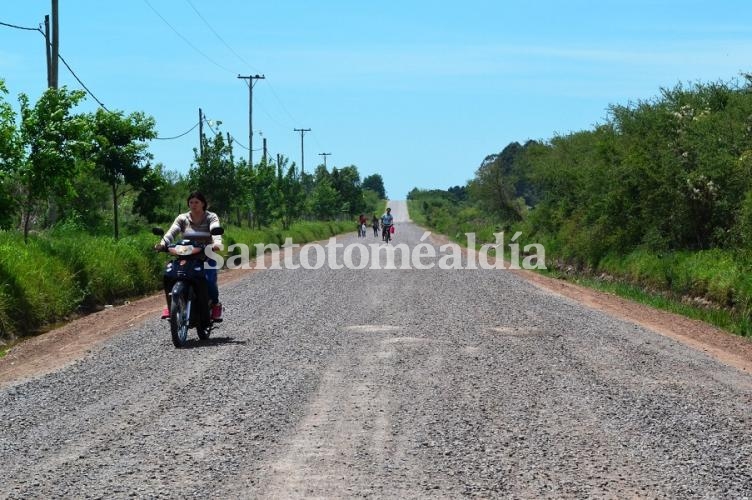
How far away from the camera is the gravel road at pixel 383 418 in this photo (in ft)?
19.6

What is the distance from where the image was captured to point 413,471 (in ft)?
20.1

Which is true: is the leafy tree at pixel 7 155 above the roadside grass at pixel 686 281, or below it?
above

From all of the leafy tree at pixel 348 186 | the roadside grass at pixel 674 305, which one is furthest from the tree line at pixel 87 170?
the leafy tree at pixel 348 186

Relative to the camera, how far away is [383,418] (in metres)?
7.66

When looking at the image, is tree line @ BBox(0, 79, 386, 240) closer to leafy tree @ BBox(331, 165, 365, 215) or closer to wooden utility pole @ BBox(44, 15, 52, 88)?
wooden utility pole @ BBox(44, 15, 52, 88)

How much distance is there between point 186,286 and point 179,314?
17.0 inches

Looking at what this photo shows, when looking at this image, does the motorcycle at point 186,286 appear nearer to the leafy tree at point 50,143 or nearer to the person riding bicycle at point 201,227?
the person riding bicycle at point 201,227

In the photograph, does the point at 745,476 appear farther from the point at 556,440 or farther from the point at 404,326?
the point at 404,326

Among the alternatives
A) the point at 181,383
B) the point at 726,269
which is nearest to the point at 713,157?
the point at 726,269

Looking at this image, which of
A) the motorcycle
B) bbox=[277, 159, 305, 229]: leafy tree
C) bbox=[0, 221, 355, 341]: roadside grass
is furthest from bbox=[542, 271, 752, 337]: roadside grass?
bbox=[277, 159, 305, 229]: leafy tree

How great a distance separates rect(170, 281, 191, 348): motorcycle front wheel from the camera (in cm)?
1193

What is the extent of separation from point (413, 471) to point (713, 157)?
67.5ft

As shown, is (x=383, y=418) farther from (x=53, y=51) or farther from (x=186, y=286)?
(x=53, y=51)

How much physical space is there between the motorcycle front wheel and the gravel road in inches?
9.3
